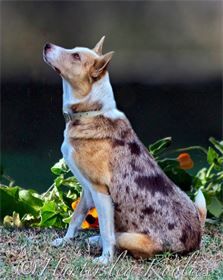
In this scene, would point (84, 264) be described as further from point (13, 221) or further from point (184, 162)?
point (184, 162)

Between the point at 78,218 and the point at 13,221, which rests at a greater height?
the point at 78,218

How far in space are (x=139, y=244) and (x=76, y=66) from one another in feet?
3.15

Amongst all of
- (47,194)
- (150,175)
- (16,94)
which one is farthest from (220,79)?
(150,175)

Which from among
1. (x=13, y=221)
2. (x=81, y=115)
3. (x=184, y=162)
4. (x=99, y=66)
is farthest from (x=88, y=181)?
(x=184, y=162)

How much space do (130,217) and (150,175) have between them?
0.24 metres

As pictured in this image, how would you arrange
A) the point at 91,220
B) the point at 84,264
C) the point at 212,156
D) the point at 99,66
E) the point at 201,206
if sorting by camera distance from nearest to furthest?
the point at 84,264 < the point at 99,66 < the point at 201,206 < the point at 91,220 < the point at 212,156

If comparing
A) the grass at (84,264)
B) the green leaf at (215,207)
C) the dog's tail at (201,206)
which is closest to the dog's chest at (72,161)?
the grass at (84,264)

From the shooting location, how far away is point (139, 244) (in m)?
4.62

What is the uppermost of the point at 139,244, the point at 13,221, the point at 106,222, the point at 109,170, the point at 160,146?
the point at 109,170

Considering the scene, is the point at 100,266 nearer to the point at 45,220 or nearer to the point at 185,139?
the point at 45,220

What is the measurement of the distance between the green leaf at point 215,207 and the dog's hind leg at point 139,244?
1.07m

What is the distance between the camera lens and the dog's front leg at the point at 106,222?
4613 mm

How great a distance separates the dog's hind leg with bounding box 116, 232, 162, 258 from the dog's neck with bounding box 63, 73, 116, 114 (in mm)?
654

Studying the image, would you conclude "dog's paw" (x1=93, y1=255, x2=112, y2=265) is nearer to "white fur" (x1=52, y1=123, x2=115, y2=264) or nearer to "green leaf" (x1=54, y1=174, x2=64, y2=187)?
"white fur" (x1=52, y1=123, x2=115, y2=264)
